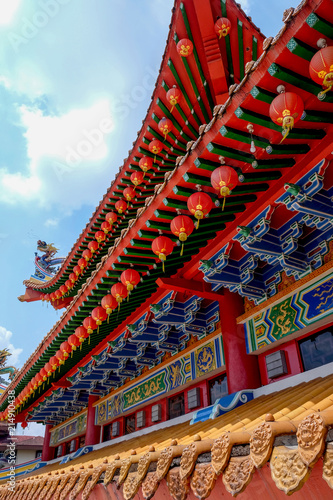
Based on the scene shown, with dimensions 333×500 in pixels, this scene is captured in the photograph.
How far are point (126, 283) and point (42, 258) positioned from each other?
56.9 ft

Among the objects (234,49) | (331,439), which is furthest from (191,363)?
(234,49)

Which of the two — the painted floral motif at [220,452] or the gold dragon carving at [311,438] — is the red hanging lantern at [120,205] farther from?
the gold dragon carving at [311,438]

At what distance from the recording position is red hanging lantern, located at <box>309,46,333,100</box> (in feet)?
10.0

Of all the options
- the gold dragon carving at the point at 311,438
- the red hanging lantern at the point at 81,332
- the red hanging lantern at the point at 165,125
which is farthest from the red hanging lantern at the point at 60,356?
the gold dragon carving at the point at 311,438

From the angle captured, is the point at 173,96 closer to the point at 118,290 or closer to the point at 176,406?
the point at 118,290

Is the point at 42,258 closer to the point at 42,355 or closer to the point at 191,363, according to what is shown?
the point at 42,355

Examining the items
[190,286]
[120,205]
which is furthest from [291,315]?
[120,205]

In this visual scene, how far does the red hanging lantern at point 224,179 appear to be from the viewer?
396 cm

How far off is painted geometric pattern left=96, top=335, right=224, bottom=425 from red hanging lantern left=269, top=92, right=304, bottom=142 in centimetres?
389

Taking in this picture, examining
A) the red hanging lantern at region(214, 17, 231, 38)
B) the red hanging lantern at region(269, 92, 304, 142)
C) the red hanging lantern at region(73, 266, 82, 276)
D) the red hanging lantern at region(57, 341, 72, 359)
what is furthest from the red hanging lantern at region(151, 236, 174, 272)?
the red hanging lantern at region(73, 266, 82, 276)

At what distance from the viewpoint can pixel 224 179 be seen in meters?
3.96

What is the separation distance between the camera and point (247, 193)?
14.9 ft

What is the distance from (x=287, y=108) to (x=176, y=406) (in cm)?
601

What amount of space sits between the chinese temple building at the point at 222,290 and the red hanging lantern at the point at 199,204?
18mm
